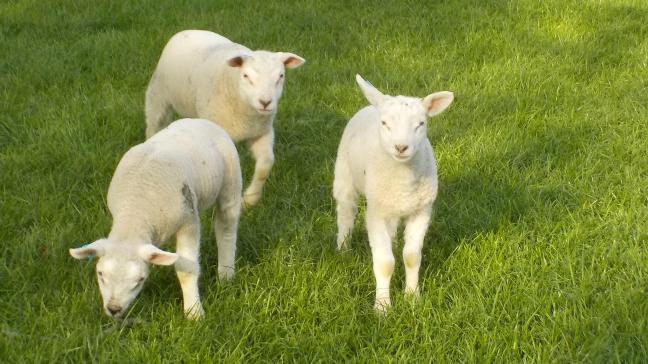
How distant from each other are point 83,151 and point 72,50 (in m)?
2.57

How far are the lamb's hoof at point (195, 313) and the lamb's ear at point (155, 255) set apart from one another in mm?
416

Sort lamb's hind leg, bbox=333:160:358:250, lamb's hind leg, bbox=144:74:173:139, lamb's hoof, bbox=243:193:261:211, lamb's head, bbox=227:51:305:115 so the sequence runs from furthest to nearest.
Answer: lamb's hind leg, bbox=144:74:173:139
lamb's hoof, bbox=243:193:261:211
lamb's head, bbox=227:51:305:115
lamb's hind leg, bbox=333:160:358:250

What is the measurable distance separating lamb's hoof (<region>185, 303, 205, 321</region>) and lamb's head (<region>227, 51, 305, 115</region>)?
1.52 metres

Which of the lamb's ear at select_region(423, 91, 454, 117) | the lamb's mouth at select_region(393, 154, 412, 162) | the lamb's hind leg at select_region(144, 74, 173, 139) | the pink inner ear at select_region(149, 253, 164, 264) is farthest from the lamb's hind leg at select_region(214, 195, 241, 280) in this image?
the lamb's hind leg at select_region(144, 74, 173, 139)

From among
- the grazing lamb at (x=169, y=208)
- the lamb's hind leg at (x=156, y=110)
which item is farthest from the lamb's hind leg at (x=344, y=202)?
the lamb's hind leg at (x=156, y=110)

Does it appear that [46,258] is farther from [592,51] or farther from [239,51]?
[592,51]

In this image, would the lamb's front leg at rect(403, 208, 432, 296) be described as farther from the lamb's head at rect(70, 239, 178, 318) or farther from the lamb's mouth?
the lamb's head at rect(70, 239, 178, 318)

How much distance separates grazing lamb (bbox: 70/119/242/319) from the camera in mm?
3150

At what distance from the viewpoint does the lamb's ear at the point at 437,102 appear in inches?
141

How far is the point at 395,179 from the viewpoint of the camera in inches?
145

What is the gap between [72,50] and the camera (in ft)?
24.7

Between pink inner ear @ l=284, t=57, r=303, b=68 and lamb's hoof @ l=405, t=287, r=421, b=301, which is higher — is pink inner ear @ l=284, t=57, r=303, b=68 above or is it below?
above

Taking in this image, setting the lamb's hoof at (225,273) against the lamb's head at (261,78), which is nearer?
the lamb's hoof at (225,273)

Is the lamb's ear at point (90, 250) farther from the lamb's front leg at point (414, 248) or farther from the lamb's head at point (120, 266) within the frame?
the lamb's front leg at point (414, 248)
